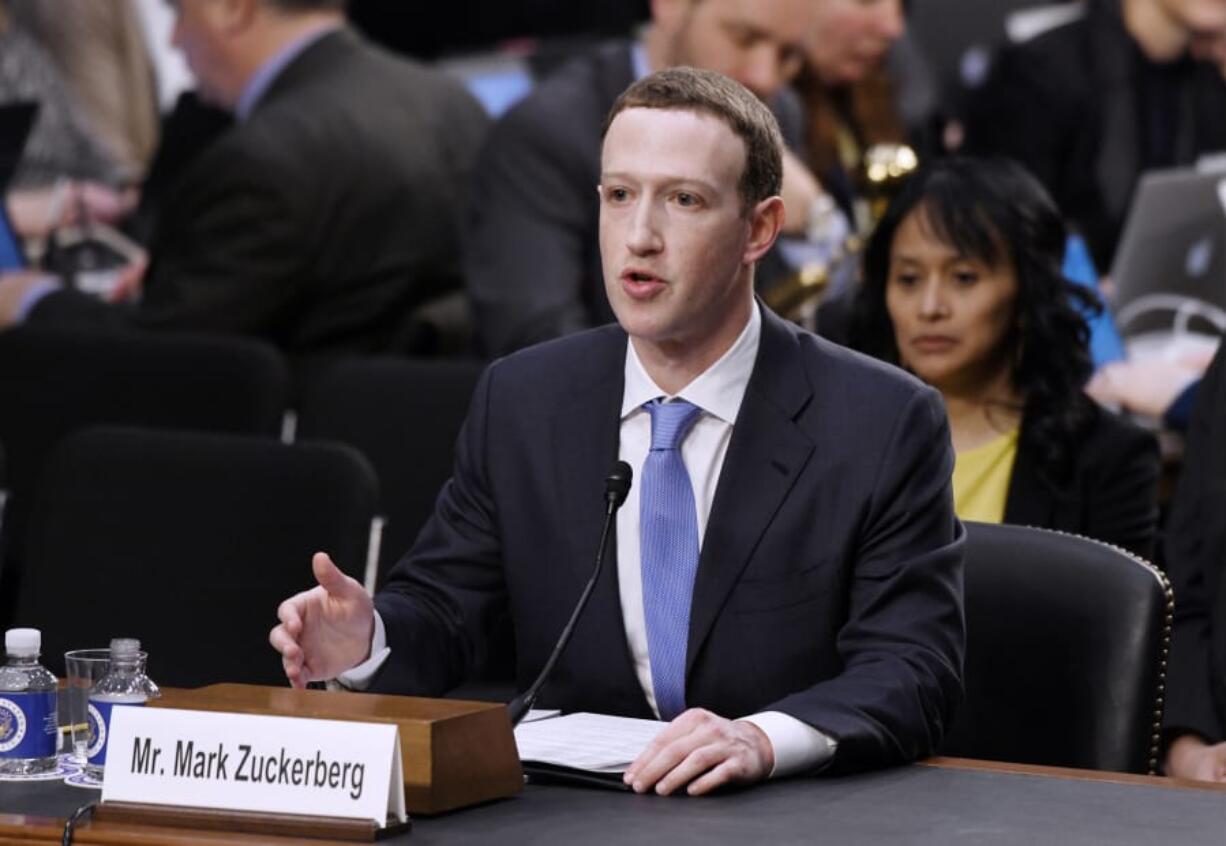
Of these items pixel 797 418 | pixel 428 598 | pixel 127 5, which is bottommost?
pixel 428 598

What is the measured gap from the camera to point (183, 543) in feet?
11.1

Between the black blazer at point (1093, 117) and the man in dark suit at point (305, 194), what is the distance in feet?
4.87

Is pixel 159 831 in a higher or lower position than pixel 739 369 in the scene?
lower

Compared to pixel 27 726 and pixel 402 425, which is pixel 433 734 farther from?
pixel 402 425

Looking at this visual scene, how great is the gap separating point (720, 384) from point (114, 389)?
79.9 inches

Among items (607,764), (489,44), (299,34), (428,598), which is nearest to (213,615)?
(428,598)

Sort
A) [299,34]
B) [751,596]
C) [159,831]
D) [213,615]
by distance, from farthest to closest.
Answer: [299,34], [213,615], [751,596], [159,831]

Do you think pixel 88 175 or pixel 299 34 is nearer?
pixel 299 34

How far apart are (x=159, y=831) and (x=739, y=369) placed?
0.85 metres

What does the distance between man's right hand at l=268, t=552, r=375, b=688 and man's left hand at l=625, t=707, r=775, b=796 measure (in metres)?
0.35

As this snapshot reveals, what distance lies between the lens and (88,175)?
255 inches

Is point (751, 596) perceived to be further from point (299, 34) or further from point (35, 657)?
point (299, 34)

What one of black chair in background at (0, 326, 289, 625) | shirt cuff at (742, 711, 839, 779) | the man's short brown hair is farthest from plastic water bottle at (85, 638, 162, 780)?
black chair in background at (0, 326, 289, 625)

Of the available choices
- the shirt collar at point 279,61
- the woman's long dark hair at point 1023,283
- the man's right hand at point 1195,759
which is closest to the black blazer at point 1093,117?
the shirt collar at point 279,61
